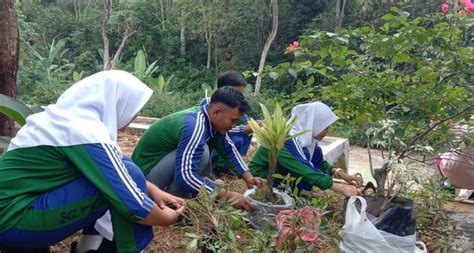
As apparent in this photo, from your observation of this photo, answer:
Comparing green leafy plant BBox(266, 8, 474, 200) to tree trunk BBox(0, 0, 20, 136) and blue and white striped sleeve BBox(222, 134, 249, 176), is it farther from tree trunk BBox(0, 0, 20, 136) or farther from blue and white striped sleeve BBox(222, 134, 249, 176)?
tree trunk BBox(0, 0, 20, 136)

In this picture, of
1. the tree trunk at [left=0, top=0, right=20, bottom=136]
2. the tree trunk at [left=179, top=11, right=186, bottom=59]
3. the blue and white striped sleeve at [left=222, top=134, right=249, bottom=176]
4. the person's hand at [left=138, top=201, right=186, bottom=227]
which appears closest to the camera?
the person's hand at [left=138, top=201, right=186, bottom=227]

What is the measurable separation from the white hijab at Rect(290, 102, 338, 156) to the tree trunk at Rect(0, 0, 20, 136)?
1847 millimetres

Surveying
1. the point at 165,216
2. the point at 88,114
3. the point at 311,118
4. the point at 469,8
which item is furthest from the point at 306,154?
the point at 88,114

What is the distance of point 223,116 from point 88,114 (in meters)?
1.03

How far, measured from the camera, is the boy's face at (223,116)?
8.50 feet

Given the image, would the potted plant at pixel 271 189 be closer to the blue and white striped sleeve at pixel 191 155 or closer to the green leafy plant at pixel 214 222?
the blue and white striped sleeve at pixel 191 155

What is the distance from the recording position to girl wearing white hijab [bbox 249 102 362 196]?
281 centimetres

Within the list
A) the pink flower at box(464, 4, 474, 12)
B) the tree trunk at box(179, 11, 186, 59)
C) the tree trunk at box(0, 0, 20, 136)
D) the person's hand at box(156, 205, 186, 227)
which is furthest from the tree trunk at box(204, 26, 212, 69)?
the person's hand at box(156, 205, 186, 227)

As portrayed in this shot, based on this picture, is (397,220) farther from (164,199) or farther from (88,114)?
(88,114)

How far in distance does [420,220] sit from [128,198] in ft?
6.80

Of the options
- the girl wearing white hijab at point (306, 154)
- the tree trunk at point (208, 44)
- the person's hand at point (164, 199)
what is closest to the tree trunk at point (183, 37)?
the tree trunk at point (208, 44)

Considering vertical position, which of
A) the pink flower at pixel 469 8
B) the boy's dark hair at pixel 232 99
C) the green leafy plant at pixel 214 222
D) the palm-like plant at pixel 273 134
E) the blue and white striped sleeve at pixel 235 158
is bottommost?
the blue and white striped sleeve at pixel 235 158

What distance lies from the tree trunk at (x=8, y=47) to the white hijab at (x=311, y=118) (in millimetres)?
1847

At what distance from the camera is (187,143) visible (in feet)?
8.14
